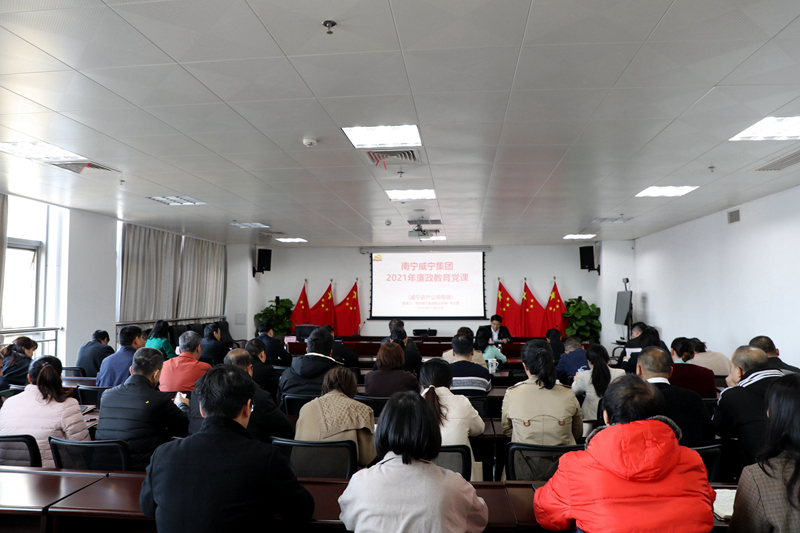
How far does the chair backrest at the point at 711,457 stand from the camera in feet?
7.97

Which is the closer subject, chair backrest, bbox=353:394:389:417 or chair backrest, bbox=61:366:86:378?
chair backrest, bbox=353:394:389:417

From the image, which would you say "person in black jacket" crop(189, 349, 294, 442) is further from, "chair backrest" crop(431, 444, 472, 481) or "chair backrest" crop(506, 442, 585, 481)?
"chair backrest" crop(506, 442, 585, 481)

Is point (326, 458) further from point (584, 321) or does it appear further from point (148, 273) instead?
point (584, 321)

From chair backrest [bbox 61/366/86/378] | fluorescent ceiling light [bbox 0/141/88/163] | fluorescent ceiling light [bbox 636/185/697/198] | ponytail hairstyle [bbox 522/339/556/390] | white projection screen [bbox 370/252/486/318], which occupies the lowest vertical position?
chair backrest [bbox 61/366/86/378]

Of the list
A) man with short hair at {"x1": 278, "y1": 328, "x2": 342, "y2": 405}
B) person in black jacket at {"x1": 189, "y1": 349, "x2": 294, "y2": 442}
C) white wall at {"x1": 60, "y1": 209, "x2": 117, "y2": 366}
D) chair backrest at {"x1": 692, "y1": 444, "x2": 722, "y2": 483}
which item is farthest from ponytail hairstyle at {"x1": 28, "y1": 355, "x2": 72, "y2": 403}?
white wall at {"x1": 60, "y1": 209, "x2": 117, "y2": 366}

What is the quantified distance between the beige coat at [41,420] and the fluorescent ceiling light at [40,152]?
2664 mm

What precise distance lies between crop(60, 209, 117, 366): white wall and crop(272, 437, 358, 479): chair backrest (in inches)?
267

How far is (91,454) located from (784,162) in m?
6.17

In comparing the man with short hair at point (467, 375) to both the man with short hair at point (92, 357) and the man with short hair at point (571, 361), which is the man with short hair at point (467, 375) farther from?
the man with short hair at point (92, 357)

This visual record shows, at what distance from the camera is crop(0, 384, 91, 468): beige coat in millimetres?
2830

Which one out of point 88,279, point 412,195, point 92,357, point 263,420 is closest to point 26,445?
point 263,420

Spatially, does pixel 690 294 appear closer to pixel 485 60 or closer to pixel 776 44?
pixel 776 44

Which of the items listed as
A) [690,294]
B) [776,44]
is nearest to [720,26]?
[776,44]

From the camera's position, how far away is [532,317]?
502 inches
